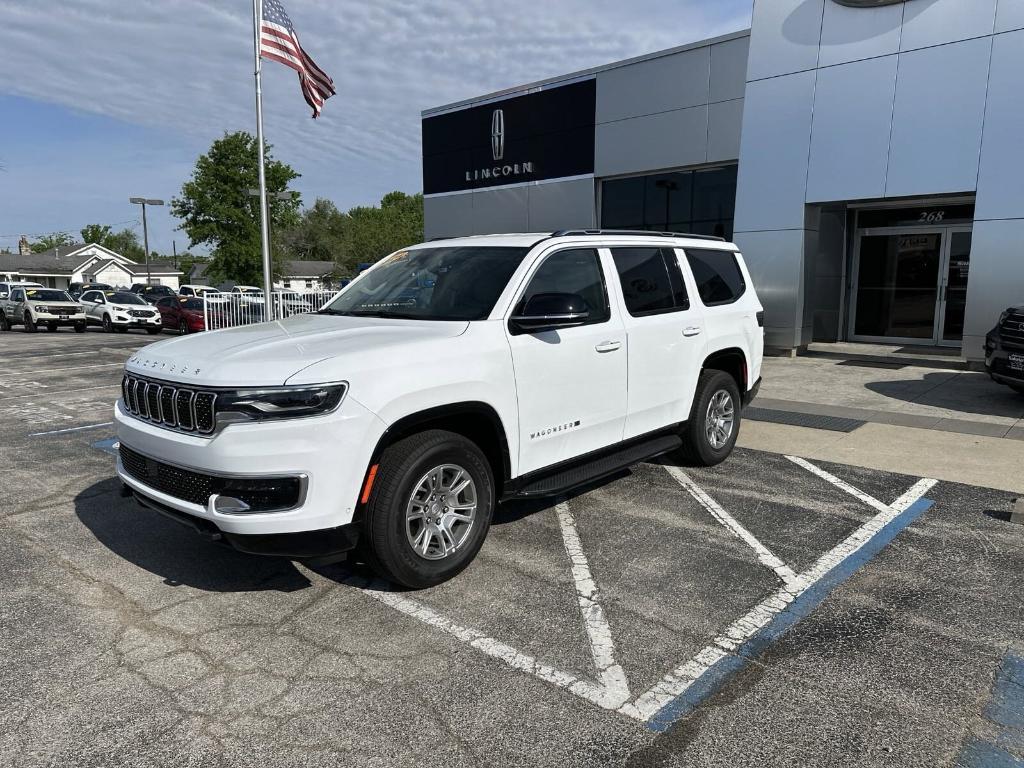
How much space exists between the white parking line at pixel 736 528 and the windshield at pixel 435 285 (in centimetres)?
220

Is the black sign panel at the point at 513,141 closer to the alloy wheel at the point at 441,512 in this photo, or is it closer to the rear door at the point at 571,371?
the rear door at the point at 571,371

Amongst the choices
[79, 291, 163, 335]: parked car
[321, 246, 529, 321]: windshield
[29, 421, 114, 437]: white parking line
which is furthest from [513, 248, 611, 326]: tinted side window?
[79, 291, 163, 335]: parked car

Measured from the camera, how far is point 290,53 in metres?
16.2

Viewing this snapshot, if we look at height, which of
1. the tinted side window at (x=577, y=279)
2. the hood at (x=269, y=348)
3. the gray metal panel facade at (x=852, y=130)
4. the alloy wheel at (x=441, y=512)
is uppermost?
A: the gray metal panel facade at (x=852, y=130)

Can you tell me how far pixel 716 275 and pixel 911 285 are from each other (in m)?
10.8

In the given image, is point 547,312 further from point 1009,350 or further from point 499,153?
point 499,153

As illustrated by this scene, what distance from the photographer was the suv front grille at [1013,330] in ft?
27.4

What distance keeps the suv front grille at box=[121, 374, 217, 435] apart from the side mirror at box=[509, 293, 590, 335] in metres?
1.68

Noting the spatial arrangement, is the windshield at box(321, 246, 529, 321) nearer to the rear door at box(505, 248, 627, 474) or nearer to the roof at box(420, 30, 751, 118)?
the rear door at box(505, 248, 627, 474)

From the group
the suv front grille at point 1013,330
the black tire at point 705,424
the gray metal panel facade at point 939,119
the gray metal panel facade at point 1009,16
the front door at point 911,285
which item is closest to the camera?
the black tire at point 705,424

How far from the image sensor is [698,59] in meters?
16.9

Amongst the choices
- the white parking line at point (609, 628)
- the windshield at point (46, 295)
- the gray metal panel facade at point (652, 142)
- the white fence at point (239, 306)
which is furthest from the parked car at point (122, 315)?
the white parking line at point (609, 628)

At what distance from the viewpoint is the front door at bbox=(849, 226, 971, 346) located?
46.4 ft

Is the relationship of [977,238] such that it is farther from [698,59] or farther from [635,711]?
[635,711]
